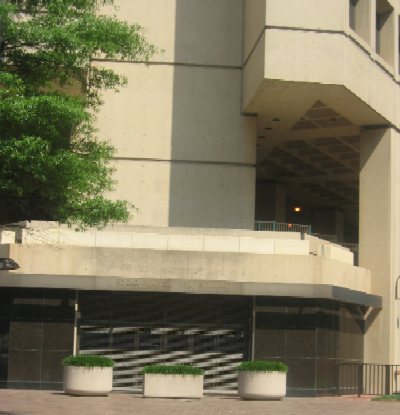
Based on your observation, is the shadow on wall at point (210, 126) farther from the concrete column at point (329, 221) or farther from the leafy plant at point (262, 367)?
the concrete column at point (329, 221)

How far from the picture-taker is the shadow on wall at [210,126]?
114 feet

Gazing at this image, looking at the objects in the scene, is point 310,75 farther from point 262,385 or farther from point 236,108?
point 262,385

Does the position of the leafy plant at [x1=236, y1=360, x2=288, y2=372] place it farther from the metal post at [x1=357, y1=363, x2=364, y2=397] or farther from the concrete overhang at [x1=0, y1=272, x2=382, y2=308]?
the metal post at [x1=357, y1=363, x2=364, y2=397]

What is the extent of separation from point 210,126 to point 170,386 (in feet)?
37.3

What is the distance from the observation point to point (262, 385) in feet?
92.4

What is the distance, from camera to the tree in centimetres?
1961

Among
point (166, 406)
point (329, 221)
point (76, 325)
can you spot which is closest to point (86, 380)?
point (166, 406)

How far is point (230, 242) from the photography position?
31781 mm

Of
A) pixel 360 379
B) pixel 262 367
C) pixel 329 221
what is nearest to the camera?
pixel 262 367

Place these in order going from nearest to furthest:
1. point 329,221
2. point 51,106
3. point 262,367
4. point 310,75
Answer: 1. point 51,106
2. point 262,367
3. point 310,75
4. point 329,221

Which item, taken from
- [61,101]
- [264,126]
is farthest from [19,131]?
[264,126]

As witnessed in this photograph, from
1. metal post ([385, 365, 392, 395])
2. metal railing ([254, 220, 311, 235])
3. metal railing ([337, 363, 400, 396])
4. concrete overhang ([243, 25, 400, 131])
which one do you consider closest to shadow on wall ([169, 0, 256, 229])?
metal railing ([254, 220, 311, 235])

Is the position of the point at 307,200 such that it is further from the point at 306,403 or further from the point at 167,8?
the point at 306,403

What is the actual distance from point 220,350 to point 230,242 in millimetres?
3640
